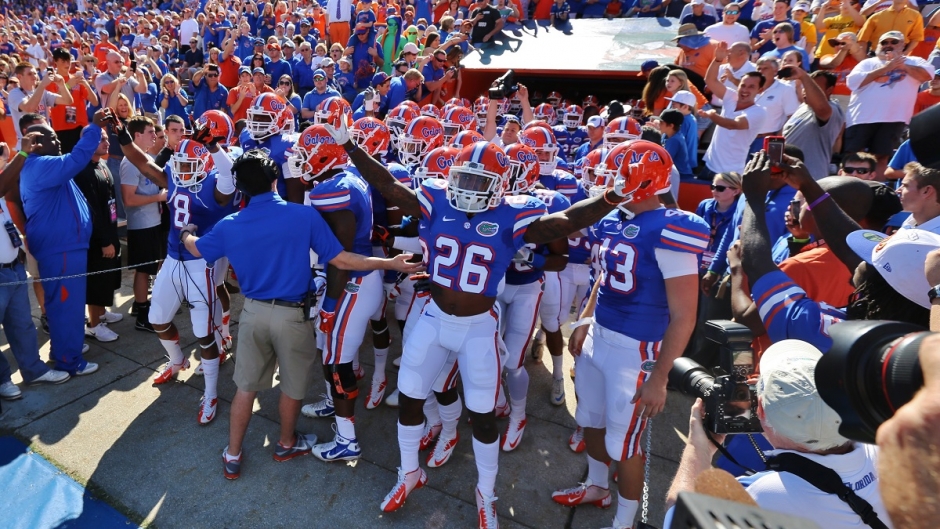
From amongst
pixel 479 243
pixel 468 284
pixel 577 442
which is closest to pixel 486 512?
pixel 577 442

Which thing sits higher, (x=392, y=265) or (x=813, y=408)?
(x=813, y=408)

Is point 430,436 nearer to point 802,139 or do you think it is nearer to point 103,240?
point 103,240

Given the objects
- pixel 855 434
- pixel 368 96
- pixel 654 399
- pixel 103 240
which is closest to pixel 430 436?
pixel 654 399

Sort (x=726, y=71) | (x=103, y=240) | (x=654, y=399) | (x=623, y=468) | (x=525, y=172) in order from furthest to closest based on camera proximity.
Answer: (x=726, y=71) → (x=103, y=240) → (x=525, y=172) → (x=623, y=468) → (x=654, y=399)

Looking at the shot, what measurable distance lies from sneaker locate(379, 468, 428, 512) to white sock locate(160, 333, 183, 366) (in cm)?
248

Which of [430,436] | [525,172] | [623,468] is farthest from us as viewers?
[525,172]

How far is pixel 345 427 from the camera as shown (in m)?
3.91

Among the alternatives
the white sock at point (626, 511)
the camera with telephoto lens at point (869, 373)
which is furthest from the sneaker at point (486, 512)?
the camera with telephoto lens at point (869, 373)

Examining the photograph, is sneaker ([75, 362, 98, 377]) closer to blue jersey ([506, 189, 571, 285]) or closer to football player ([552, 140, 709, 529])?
blue jersey ([506, 189, 571, 285])

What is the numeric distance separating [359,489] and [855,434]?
317 centimetres

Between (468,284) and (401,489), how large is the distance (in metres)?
1.35

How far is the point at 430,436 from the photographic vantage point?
4.10m

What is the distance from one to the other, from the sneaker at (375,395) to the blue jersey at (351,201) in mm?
1083

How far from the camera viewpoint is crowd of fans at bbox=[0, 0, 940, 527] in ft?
7.44
